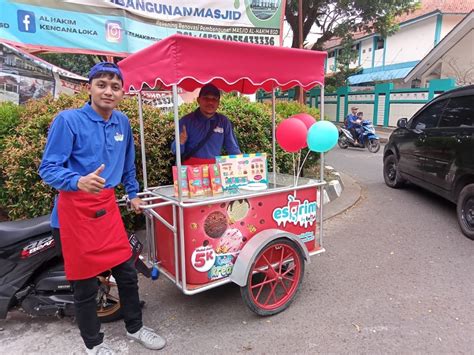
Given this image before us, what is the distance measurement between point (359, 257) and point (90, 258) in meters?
2.77

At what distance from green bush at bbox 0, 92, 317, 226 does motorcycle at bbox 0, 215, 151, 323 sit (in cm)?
91

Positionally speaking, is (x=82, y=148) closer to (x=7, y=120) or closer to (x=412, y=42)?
(x=7, y=120)

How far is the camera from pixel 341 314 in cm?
283

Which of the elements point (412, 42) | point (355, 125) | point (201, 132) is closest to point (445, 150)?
point (201, 132)

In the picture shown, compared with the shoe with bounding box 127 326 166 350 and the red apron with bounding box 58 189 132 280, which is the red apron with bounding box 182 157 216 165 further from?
the shoe with bounding box 127 326 166 350

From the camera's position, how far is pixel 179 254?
263cm

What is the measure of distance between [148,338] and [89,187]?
3.84 feet

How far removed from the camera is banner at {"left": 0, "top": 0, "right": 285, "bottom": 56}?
4.73 meters

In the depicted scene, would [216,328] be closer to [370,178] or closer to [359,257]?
[359,257]

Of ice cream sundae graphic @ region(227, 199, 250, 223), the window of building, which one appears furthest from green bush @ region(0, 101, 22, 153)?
the window of building

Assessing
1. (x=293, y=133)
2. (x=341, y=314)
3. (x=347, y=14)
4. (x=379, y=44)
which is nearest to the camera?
(x=341, y=314)

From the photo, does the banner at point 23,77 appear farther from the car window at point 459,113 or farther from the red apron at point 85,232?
the car window at point 459,113

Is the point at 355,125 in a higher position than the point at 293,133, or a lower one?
lower

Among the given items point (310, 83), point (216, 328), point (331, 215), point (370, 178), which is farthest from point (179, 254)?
point (370, 178)
